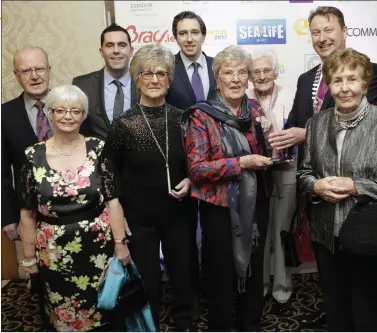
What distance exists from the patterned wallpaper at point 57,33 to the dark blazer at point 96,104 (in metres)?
0.87

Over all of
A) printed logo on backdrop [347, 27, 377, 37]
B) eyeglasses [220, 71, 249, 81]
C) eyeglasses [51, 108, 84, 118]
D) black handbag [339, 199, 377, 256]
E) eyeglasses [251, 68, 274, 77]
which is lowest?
black handbag [339, 199, 377, 256]

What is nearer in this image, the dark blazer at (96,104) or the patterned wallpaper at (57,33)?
the dark blazer at (96,104)

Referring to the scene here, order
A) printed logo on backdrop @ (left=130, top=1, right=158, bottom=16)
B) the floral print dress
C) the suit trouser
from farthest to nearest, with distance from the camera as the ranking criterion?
printed logo on backdrop @ (left=130, top=1, right=158, bottom=16)
the suit trouser
the floral print dress

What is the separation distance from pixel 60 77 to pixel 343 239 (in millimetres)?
2680

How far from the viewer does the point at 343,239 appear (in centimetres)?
186

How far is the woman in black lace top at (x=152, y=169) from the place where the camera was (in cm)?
227

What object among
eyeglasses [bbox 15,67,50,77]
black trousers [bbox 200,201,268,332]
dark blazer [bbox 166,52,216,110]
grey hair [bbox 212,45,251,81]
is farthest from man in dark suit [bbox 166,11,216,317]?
eyeglasses [bbox 15,67,50,77]

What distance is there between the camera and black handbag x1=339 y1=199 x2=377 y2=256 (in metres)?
1.83

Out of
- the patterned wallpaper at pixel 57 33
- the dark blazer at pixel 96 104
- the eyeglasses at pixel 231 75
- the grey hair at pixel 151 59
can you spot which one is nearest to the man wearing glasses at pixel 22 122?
the dark blazer at pixel 96 104

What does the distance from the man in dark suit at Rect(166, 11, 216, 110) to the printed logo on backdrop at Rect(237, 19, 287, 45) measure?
73 centimetres

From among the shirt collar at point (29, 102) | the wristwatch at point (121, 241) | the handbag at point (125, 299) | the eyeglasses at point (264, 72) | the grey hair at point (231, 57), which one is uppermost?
the grey hair at point (231, 57)

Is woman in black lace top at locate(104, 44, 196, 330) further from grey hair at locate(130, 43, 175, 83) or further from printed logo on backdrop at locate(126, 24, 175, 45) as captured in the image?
printed logo on backdrop at locate(126, 24, 175, 45)

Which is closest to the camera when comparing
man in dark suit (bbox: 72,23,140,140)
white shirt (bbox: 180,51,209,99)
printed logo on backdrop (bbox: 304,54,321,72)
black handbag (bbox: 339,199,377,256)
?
black handbag (bbox: 339,199,377,256)

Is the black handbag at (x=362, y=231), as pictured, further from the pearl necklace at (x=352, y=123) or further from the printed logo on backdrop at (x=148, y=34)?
the printed logo on backdrop at (x=148, y=34)
